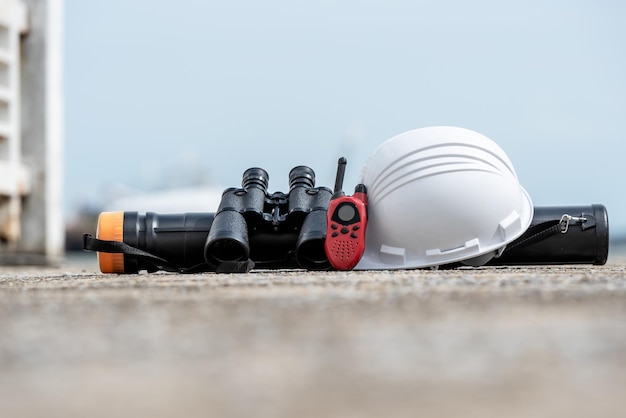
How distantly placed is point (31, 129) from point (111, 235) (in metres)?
7.24

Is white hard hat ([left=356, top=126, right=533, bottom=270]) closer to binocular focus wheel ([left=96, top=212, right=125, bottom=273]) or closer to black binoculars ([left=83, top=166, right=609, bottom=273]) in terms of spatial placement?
black binoculars ([left=83, top=166, right=609, bottom=273])

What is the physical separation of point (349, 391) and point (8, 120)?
32.9 ft

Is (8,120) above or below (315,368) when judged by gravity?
above

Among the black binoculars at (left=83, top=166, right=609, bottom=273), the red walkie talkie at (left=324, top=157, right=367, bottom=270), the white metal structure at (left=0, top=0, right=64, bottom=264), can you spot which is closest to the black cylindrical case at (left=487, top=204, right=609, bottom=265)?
the black binoculars at (left=83, top=166, right=609, bottom=273)

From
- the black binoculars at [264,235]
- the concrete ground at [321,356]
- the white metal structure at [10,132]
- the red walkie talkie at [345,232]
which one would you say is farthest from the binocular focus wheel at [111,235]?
the white metal structure at [10,132]

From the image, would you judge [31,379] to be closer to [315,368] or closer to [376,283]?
[315,368]

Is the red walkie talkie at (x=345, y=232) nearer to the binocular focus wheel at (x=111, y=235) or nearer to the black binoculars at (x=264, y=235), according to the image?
the black binoculars at (x=264, y=235)

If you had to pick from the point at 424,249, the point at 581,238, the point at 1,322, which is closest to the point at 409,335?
the point at 1,322

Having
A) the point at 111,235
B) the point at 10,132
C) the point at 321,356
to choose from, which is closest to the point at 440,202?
the point at 111,235

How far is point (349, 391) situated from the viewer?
105cm

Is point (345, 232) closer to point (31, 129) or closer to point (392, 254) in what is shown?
point (392, 254)

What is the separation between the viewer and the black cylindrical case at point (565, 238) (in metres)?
4.24

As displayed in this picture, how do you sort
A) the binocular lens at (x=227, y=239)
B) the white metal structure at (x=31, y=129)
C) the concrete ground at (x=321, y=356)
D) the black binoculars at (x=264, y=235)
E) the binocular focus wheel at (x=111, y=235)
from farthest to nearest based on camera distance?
the white metal structure at (x=31, y=129) < the binocular focus wheel at (x=111, y=235) < the black binoculars at (x=264, y=235) < the binocular lens at (x=227, y=239) < the concrete ground at (x=321, y=356)

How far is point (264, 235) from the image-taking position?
163 inches
